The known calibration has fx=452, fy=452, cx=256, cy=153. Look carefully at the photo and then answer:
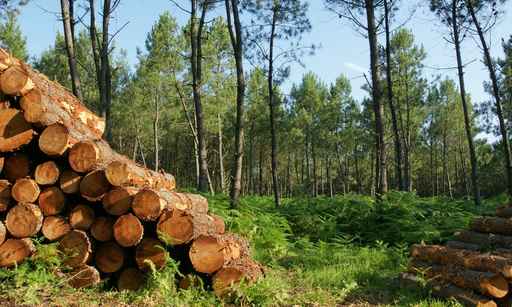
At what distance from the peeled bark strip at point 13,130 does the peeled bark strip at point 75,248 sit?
133 centimetres

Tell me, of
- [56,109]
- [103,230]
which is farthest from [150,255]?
[56,109]

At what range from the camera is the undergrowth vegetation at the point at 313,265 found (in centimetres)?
522

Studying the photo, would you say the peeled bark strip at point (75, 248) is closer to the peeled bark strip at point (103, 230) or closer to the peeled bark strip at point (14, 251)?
the peeled bark strip at point (103, 230)

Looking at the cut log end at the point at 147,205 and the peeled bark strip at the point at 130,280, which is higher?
the cut log end at the point at 147,205

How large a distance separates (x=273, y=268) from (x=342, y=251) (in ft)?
6.65

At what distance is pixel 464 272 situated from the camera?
5.64 meters

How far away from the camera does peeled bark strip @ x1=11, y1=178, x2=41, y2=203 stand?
5.62 meters

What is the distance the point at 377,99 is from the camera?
13.7 m

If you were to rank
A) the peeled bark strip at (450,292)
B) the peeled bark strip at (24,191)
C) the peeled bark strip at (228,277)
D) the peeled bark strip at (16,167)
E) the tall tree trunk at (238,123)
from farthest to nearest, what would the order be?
the tall tree trunk at (238,123)
the peeled bark strip at (16,167)
the peeled bark strip at (24,191)
the peeled bark strip at (228,277)
the peeled bark strip at (450,292)

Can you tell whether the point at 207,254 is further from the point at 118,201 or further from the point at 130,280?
the point at 118,201

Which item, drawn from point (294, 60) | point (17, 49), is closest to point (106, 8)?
point (294, 60)

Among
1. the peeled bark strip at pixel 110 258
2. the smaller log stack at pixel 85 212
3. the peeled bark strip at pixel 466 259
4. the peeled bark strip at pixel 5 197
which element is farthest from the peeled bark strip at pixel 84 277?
the peeled bark strip at pixel 466 259

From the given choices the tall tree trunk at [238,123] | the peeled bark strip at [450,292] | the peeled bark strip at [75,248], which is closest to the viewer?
the peeled bark strip at [450,292]

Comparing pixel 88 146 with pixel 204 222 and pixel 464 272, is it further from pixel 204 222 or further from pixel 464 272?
pixel 464 272
